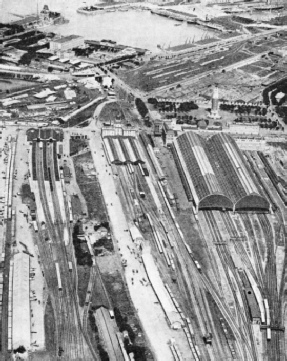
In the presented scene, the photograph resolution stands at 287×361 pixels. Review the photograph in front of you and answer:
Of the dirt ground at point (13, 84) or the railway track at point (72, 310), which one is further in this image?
the dirt ground at point (13, 84)

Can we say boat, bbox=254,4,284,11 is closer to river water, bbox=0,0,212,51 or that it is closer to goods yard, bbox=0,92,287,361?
river water, bbox=0,0,212,51

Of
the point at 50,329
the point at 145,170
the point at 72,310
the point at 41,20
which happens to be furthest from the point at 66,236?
the point at 41,20

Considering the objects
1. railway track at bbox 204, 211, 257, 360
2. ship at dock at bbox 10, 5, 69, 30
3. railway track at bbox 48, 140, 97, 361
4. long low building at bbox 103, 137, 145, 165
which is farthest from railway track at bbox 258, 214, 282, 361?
ship at dock at bbox 10, 5, 69, 30

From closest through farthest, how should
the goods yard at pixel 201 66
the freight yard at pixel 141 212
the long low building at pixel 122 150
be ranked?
1. the freight yard at pixel 141 212
2. the long low building at pixel 122 150
3. the goods yard at pixel 201 66

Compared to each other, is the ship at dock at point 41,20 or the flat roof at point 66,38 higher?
the ship at dock at point 41,20

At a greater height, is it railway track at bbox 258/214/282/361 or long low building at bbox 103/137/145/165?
long low building at bbox 103/137/145/165

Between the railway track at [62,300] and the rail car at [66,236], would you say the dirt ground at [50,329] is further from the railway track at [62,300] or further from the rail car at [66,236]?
the rail car at [66,236]

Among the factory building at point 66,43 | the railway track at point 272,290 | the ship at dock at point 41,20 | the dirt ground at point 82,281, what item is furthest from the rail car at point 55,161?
the ship at dock at point 41,20

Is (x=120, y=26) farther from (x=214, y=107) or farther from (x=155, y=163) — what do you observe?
(x=155, y=163)

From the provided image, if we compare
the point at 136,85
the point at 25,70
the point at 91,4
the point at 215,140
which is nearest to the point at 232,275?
the point at 215,140
